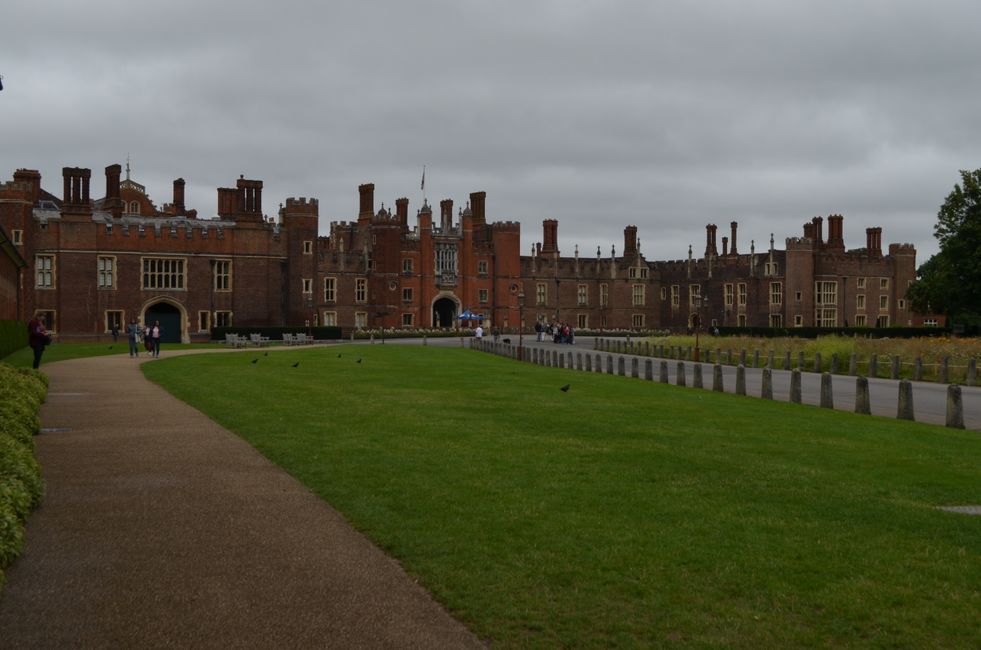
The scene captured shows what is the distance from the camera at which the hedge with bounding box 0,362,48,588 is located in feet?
23.6

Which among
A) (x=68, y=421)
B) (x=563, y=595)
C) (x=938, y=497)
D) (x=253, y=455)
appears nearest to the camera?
(x=563, y=595)

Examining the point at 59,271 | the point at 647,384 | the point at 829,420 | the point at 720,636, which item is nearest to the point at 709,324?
the point at 59,271

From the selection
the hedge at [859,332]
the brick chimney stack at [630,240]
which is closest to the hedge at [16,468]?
the hedge at [859,332]

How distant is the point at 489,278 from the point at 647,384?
57.4 meters

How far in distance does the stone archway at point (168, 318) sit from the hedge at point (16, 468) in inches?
1886

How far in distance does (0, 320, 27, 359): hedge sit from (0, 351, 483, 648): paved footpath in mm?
22214

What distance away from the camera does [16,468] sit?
29.6ft

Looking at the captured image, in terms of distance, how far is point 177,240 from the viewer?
62500mm

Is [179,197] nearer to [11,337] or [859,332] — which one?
[11,337]

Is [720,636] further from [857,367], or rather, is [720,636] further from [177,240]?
[177,240]

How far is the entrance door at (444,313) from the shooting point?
8281 cm

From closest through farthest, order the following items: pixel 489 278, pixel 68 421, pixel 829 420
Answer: pixel 68 421 → pixel 829 420 → pixel 489 278

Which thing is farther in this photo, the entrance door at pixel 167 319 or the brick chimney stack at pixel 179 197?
the brick chimney stack at pixel 179 197

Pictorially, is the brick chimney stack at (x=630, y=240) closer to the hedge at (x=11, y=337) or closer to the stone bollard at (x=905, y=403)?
the hedge at (x=11, y=337)
